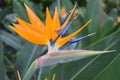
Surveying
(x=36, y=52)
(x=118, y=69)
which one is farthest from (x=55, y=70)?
(x=36, y=52)

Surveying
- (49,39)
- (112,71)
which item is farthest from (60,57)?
(112,71)

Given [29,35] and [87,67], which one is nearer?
[29,35]

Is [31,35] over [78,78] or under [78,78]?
over

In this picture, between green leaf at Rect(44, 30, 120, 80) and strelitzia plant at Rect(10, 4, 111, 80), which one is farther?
green leaf at Rect(44, 30, 120, 80)

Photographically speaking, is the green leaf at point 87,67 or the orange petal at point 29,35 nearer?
the orange petal at point 29,35

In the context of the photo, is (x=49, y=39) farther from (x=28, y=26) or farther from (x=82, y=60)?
(x=82, y=60)

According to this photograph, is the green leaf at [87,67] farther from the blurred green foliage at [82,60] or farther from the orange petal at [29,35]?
the orange petal at [29,35]

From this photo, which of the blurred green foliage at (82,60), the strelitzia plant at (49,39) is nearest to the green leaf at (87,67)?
the blurred green foliage at (82,60)

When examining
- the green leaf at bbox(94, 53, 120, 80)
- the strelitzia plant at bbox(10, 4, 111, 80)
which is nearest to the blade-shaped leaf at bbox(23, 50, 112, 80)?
the strelitzia plant at bbox(10, 4, 111, 80)

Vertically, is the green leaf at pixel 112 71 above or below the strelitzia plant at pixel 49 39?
below

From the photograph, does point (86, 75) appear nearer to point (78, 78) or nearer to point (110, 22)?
point (78, 78)

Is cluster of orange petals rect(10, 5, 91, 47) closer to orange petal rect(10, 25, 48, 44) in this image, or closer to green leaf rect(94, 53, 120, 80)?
orange petal rect(10, 25, 48, 44)
